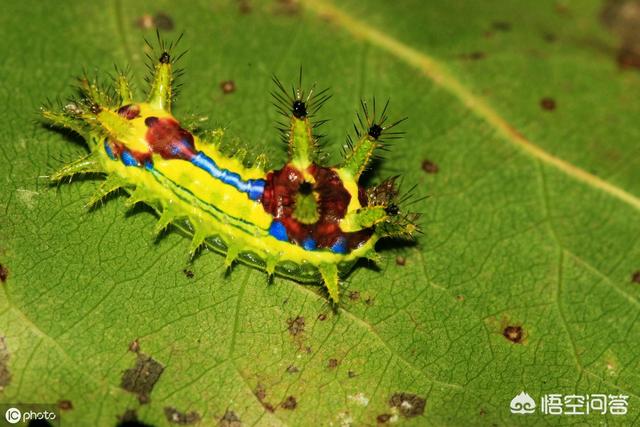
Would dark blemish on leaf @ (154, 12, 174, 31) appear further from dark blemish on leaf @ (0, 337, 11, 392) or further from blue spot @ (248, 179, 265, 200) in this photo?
dark blemish on leaf @ (0, 337, 11, 392)

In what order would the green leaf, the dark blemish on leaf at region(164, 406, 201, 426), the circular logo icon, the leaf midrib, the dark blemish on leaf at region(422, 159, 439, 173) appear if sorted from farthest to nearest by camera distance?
the leaf midrib → the dark blemish on leaf at region(422, 159, 439, 173) → the green leaf → the dark blemish on leaf at region(164, 406, 201, 426) → the circular logo icon

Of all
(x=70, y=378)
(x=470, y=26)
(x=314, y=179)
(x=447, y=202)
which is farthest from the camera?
(x=470, y=26)

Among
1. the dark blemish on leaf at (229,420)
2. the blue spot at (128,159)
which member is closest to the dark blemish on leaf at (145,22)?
the blue spot at (128,159)

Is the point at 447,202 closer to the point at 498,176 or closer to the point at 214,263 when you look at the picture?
the point at 498,176

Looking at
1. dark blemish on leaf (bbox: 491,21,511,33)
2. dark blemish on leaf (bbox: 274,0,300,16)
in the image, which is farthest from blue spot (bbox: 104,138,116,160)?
dark blemish on leaf (bbox: 491,21,511,33)

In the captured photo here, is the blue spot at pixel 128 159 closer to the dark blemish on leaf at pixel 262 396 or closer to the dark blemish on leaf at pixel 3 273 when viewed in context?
the dark blemish on leaf at pixel 3 273

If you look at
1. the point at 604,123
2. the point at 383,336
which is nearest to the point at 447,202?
the point at 383,336
